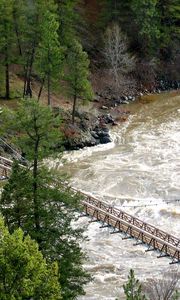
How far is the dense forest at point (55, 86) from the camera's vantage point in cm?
2108

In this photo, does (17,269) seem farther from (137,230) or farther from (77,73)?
(77,73)

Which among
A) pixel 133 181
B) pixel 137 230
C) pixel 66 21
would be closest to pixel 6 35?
pixel 66 21

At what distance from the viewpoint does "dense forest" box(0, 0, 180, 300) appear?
2108cm

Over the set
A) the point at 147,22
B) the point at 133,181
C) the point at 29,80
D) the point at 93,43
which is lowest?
the point at 133,181

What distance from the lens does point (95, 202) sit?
34.8 m

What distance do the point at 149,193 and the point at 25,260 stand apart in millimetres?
22368

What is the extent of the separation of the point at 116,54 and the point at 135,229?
32.0 meters

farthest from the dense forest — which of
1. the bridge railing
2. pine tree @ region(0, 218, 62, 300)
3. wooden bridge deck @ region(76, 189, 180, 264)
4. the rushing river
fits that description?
the rushing river

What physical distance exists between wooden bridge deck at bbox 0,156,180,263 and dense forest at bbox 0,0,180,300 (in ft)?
5.75

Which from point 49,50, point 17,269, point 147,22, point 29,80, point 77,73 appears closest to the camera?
point 17,269

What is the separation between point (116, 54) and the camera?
6094 centimetres

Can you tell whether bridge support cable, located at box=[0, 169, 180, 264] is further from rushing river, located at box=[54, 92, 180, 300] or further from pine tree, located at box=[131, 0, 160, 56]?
pine tree, located at box=[131, 0, 160, 56]

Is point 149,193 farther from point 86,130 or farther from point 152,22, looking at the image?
point 152,22

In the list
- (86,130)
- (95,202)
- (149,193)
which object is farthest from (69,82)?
(95,202)
